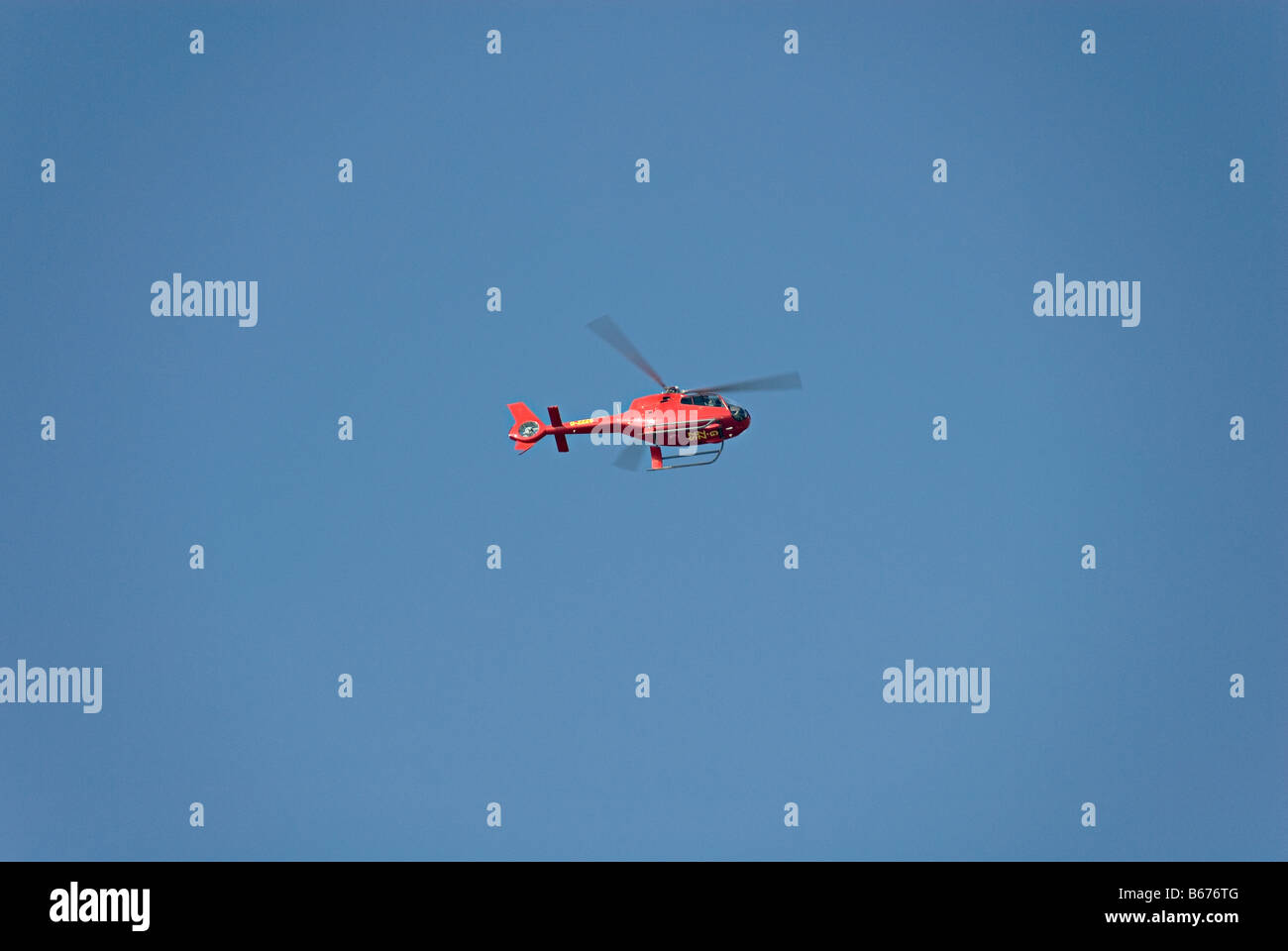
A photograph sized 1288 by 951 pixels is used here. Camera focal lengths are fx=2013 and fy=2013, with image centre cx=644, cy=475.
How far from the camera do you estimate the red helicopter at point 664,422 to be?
4712 cm

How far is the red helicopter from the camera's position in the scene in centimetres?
4712

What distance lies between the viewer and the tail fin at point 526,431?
47.6m

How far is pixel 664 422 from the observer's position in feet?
155

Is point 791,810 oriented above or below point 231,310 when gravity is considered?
below

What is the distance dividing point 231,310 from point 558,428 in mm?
14204

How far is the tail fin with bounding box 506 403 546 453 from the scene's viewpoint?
1875 inches

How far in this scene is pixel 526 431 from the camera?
157ft

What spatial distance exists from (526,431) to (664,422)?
3.31 meters

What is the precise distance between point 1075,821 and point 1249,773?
5409mm
